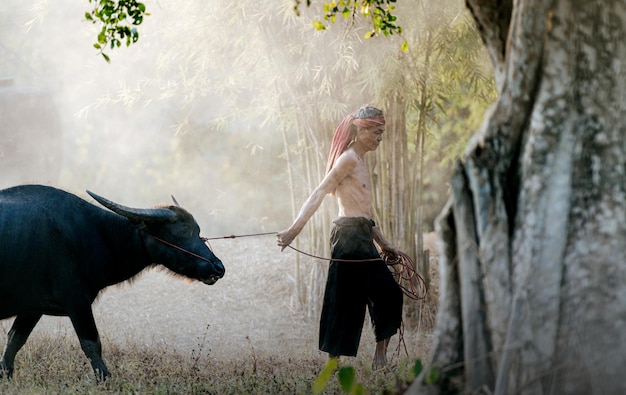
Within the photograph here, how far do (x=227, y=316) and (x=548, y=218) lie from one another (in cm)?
645

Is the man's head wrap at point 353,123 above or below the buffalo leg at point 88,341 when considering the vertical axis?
above

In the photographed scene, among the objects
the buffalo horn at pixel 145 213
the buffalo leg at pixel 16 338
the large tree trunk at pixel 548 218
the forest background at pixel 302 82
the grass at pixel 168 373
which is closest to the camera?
the large tree trunk at pixel 548 218

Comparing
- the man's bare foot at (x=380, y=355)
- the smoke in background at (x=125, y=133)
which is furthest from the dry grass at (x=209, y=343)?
the smoke in background at (x=125, y=133)

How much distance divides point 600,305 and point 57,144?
9617 mm

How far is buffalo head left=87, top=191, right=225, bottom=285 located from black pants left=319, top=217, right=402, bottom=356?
855 mm

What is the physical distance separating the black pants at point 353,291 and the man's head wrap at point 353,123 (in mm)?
480

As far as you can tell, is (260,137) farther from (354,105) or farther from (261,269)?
(354,105)

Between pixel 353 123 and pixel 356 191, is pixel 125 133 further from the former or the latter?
pixel 356 191

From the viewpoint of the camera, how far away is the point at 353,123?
583 cm

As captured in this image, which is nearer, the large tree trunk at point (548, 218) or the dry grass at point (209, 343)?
the large tree trunk at point (548, 218)

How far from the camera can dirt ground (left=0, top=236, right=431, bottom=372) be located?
7.52m

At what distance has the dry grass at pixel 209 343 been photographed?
5.29 meters

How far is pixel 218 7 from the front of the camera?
8.35 metres

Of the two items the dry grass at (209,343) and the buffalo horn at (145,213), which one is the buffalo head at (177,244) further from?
the dry grass at (209,343)
